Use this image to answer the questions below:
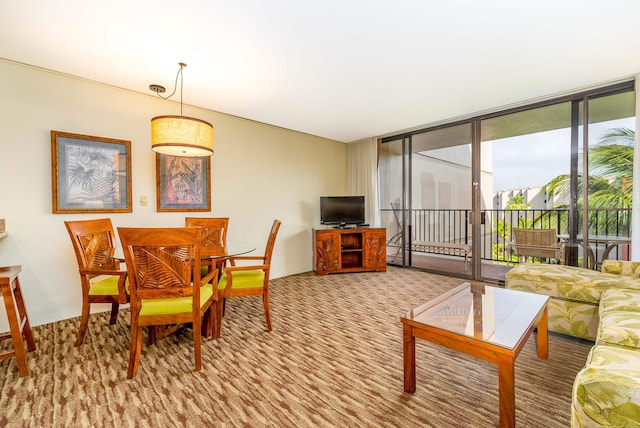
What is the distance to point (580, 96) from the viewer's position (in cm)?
314

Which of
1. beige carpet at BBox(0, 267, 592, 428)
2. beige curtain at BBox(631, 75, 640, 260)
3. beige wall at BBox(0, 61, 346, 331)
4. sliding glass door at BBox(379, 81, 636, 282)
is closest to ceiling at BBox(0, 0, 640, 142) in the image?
beige wall at BBox(0, 61, 346, 331)

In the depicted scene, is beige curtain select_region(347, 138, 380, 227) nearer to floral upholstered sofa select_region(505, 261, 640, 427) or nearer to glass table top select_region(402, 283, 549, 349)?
floral upholstered sofa select_region(505, 261, 640, 427)

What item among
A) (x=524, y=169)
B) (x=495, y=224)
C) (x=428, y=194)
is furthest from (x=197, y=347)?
(x=495, y=224)

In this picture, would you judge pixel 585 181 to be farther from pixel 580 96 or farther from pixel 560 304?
pixel 560 304

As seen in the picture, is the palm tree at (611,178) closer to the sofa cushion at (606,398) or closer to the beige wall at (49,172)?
the sofa cushion at (606,398)

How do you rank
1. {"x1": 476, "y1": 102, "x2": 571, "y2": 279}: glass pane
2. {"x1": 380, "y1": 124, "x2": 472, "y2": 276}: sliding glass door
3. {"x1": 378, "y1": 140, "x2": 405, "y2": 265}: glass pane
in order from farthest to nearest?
{"x1": 378, "y1": 140, "x2": 405, "y2": 265}: glass pane
{"x1": 380, "y1": 124, "x2": 472, "y2": 276}: sliding glass door
{"x1": 476, "y1": 102, "x2": 571, "y2": 279}: glass pane

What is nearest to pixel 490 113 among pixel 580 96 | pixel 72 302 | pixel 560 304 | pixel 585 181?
pixel 580 96

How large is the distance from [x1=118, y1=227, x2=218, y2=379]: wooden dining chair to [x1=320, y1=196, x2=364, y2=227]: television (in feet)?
10.0

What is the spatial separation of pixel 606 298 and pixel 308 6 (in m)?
2.79

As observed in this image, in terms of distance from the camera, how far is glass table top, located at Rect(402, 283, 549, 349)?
1.45 m

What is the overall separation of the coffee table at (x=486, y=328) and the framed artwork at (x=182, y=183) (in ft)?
9.42

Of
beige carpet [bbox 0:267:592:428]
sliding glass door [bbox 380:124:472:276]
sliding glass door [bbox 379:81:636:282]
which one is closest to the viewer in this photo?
beige carpet [bbox 0:267:592:428]

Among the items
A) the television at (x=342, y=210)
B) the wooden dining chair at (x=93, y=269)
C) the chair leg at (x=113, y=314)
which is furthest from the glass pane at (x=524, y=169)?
the chair leg at (x=113, y=314)

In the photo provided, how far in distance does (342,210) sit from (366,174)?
946mm
